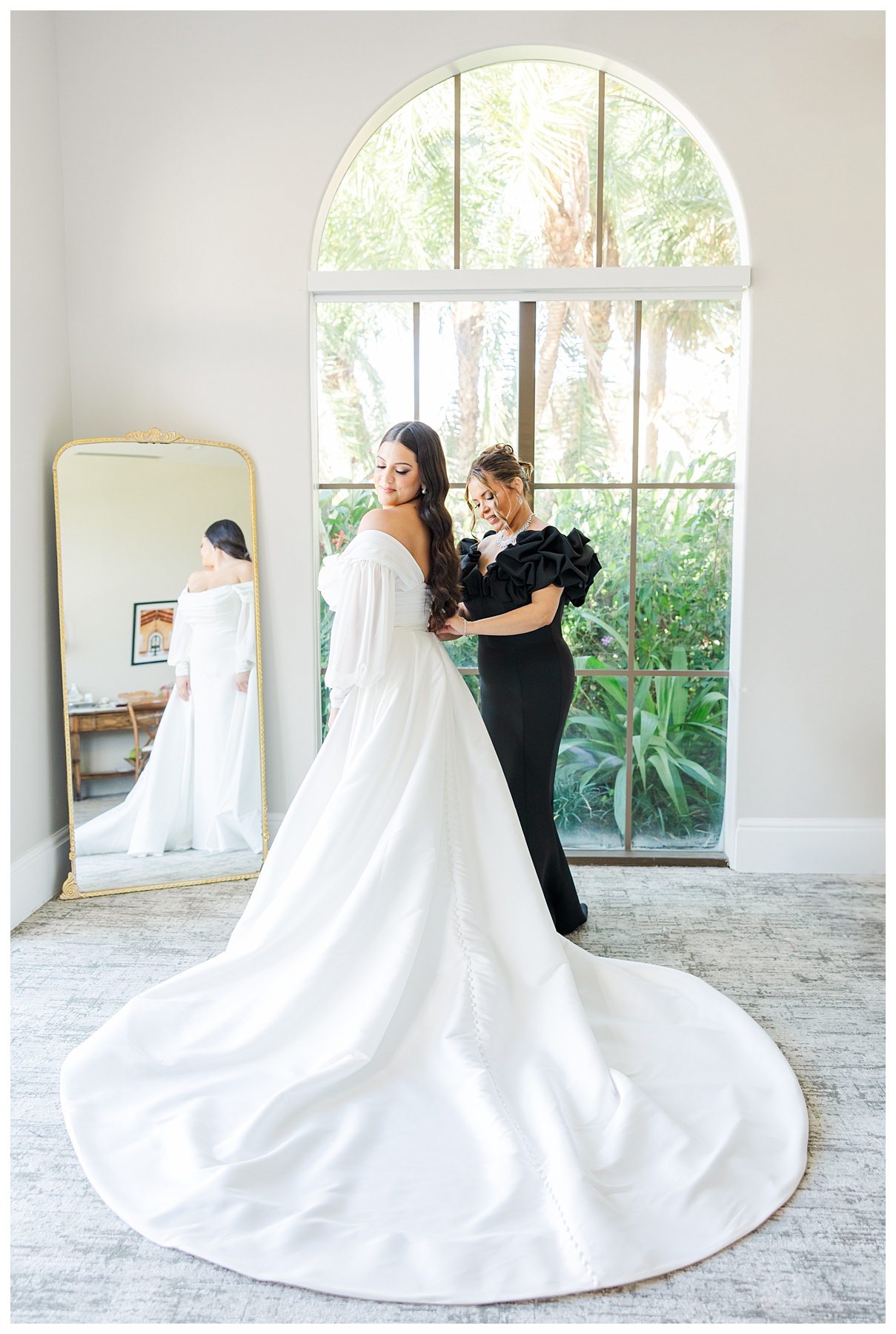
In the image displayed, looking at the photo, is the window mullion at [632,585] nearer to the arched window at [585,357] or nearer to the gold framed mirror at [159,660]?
the arched window at [585,357]

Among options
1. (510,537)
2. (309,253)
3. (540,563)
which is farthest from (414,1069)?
(309,253)

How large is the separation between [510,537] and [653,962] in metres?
1.48

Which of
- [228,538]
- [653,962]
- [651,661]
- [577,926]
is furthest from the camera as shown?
[651,661]

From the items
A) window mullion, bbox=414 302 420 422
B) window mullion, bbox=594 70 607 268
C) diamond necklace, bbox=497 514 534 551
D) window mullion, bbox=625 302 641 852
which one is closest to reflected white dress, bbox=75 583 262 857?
window mullion, bbox=414 302 420 422

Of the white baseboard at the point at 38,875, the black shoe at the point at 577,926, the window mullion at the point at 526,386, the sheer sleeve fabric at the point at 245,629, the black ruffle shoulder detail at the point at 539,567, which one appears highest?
the window mullion at the point at 526,386

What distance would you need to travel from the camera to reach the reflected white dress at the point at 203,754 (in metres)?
3.62

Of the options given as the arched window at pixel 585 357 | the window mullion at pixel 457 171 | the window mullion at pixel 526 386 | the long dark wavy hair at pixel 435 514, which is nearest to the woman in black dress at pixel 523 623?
the long dark wavy hair at pixel 435 514

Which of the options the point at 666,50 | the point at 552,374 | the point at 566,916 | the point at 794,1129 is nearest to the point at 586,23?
the point at 666,50

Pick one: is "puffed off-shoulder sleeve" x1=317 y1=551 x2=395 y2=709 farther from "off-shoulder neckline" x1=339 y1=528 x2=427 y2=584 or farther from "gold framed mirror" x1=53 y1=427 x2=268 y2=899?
"gold framed mirror" x1=53 y1=427 x2=268 y2=899

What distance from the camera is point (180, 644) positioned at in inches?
143

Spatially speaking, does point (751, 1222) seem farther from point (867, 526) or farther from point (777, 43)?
point (777, 43)

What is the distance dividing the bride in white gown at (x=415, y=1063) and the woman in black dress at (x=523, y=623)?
422mm

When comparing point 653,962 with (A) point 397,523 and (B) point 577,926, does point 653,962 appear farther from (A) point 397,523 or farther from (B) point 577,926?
(A) point 397,523

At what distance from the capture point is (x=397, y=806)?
90.5 inches
